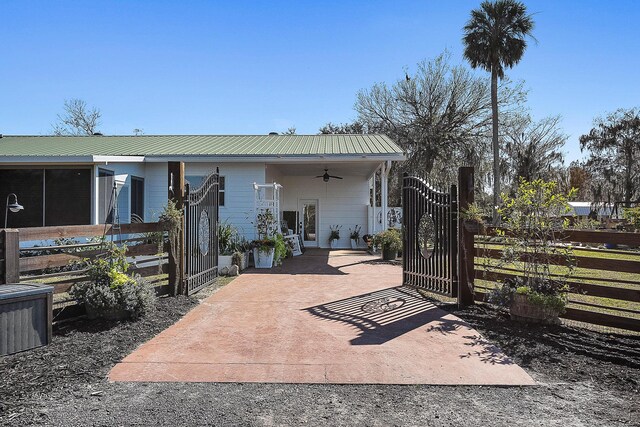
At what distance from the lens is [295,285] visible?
335 inches

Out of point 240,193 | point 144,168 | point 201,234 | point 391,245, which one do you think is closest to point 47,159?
point 144,168

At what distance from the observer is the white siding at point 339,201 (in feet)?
57.3

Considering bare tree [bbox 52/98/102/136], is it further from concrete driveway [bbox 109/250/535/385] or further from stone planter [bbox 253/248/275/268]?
concrete driveway [bbox 109/250/535/385]

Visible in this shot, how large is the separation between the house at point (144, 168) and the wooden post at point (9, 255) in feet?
18.7

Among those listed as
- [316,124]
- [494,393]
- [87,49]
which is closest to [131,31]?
[87,49]

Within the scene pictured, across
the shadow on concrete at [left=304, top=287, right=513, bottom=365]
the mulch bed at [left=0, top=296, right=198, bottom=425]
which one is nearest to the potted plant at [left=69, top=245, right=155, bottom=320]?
the mulch bed at [left=0, top=296, right=198, bottom=425]

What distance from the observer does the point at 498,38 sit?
23.2 meters

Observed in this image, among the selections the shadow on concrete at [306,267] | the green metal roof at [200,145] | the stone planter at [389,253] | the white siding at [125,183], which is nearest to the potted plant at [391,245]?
the stone planter at [389,253]

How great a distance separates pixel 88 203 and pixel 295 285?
7.32 metres

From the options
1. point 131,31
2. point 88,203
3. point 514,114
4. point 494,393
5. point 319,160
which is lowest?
point 494,393

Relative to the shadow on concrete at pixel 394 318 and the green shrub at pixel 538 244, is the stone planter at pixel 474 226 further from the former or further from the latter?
the shadow on concrete at pixel 394 318

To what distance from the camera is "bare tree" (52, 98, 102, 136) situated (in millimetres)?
34919

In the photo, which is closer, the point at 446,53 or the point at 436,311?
the point at 436,311

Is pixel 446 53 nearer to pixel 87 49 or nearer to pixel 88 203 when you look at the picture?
pixel 87 49
